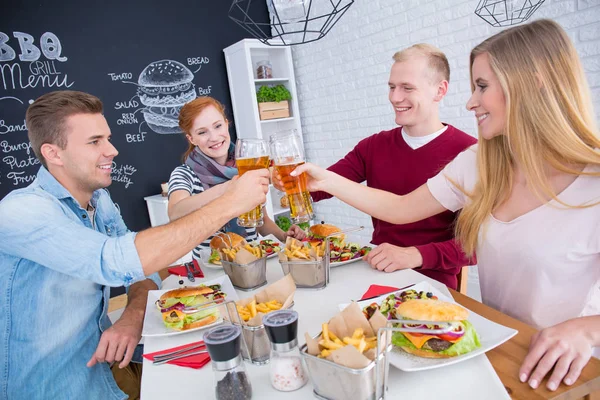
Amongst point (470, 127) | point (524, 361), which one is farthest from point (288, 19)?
point (470, 127)

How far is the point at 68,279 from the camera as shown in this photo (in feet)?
4.87

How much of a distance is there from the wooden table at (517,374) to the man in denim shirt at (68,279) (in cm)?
85

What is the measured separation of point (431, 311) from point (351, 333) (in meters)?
0.20

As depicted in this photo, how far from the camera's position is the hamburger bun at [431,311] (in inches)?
37.7

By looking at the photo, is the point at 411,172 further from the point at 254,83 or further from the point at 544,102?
the point at 254,83

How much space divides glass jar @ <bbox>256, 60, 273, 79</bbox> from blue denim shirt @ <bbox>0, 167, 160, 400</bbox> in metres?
3.32

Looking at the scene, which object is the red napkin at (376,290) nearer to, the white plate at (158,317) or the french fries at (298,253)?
the french fries at (298,253)

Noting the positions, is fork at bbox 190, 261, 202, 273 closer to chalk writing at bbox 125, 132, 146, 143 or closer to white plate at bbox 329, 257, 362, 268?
white plate at bbox 329, 257, 362, 268

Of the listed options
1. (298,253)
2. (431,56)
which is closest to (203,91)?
(431,56)

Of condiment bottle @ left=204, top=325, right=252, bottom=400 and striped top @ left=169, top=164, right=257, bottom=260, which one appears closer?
condiment bottle @ left=204, top=325, right=252, bottom=400

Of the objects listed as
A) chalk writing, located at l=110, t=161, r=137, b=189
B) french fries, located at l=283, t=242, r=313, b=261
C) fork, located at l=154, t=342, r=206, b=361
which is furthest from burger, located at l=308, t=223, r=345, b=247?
chalk writing, located at l=110, t=161, r=137, b=189

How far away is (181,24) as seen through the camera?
4.45m

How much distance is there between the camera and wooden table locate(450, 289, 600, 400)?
2.79ft

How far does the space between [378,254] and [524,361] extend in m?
0.70
